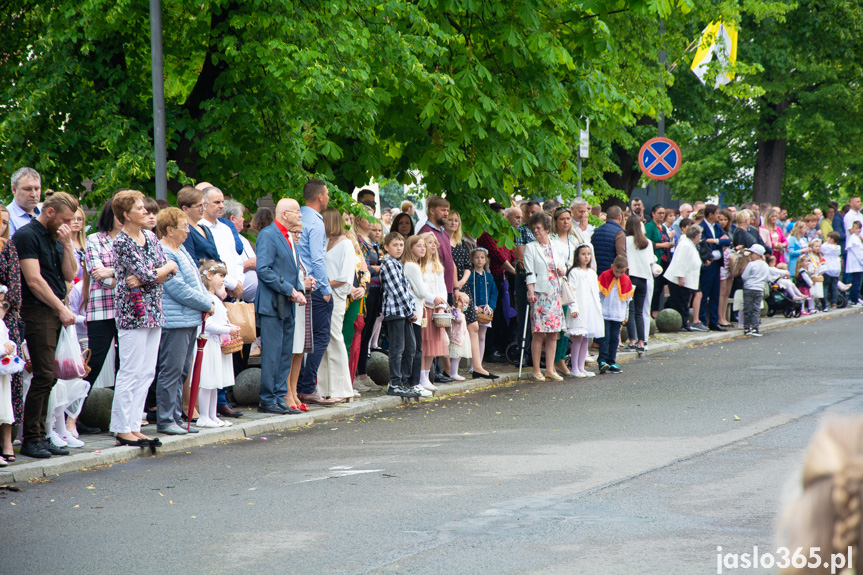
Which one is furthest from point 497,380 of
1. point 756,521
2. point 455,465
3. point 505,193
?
point 756,521

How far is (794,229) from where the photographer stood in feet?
84.5

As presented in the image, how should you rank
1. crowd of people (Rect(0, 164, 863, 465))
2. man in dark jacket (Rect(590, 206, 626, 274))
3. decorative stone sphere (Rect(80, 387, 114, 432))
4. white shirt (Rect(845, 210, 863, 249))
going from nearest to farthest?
crowd of people (Rect(0, 164, 863, 465))
decorative stone sphere (Rect(80, 387, 114, 432))
man in dark jacket (Rect(590, 206, 626, 274))
white shirt (Rect(845, 210, 863, 249))

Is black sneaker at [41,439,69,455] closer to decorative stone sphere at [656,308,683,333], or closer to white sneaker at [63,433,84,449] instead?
white sneaker at [63,433,84,449]

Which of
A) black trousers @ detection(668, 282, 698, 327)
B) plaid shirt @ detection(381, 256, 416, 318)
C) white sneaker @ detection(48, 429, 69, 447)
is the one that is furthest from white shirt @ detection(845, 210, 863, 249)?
white sneaker @ detection(48, 429, 69, 447)

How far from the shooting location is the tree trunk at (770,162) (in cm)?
3544

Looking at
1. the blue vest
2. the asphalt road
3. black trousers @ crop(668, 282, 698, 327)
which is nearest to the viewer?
the asphalt road

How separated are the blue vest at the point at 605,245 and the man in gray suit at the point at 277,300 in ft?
20.4

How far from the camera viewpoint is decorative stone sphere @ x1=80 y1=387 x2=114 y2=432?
10.2 meters

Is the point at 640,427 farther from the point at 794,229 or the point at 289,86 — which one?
the point at 794,229

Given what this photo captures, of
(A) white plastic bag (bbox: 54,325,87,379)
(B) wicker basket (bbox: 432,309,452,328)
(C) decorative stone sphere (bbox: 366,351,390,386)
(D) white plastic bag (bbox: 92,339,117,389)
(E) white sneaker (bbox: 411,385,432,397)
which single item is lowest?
(E) white sneaker (bbox: 411,385,432,397)

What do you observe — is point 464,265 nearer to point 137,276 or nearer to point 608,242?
point 608,242

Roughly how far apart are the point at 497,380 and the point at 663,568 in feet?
30.0

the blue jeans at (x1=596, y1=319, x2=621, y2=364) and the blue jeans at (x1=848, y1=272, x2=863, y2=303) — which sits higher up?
the blue jeans at (x1=848, y1=272, x2=863, y2=303)

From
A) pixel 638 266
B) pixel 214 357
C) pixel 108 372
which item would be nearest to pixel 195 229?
pixel 214 357
